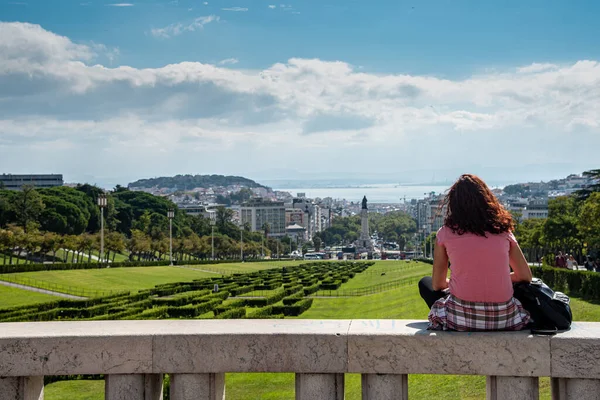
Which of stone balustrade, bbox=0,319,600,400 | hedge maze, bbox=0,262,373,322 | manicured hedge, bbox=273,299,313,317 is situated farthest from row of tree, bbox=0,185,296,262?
stone balustrade, bbox=0,319,600,400

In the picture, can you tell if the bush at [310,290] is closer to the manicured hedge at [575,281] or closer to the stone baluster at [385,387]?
the manicured hedge at [575,281]

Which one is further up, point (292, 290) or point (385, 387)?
point (385, 387)

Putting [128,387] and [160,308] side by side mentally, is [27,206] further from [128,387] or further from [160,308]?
[128,387]

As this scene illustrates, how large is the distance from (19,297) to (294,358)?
41.0 m

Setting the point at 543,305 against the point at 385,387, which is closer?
the point at 385,387

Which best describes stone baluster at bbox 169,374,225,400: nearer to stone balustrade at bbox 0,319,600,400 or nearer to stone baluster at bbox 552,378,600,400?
stone balustrade at bbox 0,319,600,400

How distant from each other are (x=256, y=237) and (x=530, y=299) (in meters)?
153

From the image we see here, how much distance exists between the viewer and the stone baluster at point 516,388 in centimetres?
436

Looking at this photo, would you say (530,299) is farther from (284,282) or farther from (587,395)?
(284,282)

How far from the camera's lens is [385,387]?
14.5ft

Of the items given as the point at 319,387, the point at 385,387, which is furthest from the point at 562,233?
the point at 319,387

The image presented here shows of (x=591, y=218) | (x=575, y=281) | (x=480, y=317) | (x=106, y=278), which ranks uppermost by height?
(x=591, y=218)

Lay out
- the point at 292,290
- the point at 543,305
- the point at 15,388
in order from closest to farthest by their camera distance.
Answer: the point at 15,388, the point at 543,305, the point at 292,290

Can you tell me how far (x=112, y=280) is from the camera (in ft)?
189
